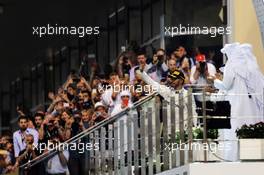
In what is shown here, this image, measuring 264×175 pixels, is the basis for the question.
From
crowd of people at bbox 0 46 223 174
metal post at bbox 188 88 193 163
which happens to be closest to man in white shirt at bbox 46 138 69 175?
crowd of people at bbox 0 46 223 174

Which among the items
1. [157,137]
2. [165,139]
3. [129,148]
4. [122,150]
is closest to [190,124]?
[165,139]

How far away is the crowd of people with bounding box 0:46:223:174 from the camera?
22.3 m

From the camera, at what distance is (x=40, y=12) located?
2277cm

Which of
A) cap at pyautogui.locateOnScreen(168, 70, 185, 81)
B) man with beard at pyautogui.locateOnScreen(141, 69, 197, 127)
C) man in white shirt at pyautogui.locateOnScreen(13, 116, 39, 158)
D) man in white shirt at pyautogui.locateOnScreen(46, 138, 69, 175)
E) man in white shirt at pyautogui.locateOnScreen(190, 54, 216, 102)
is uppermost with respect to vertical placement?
man in white shirt at pyautogui.locateOnScreen(190, 54, 216, 102)

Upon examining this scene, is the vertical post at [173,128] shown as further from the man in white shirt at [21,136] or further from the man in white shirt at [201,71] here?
the man in white shirt at [21,136]

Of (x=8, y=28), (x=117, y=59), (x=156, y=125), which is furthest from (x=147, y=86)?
(x=156, y=125)

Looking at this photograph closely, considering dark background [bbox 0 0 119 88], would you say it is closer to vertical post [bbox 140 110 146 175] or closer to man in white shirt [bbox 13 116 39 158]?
man in white shirt [bbox 13 116 39 158]

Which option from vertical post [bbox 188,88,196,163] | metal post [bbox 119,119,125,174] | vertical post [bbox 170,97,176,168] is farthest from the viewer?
metal post [bbox 119,119,125,174]

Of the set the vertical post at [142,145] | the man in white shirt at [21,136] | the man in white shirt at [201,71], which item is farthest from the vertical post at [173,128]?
the man in white shirt at [21,136]

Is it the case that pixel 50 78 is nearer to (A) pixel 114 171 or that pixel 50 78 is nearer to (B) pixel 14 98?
(B) pixel 14 98

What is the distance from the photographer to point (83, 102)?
22.5 m

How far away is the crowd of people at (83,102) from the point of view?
22.3m

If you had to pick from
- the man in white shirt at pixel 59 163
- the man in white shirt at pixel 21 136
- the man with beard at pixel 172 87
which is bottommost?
the man in white shirt at pixel 59 163

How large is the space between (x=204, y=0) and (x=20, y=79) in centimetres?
302
